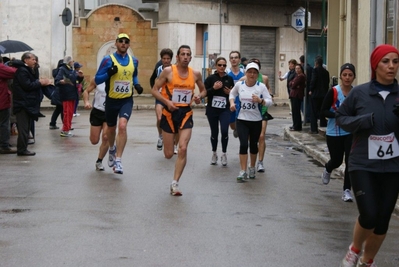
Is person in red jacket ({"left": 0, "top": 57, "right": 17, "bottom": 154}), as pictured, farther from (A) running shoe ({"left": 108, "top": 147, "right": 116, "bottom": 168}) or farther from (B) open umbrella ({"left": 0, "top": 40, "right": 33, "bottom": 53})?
(B) open umbrella ({"left": 0, "top": 40, "right": 33, "bottom": 53})

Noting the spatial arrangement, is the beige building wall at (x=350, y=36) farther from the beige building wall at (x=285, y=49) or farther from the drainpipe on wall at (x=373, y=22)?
the beige building wall at (x=285, y=49)

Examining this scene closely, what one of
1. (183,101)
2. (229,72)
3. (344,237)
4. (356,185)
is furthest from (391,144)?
(229,72)

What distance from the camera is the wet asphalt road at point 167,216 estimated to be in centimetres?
757

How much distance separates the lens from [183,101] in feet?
37.8

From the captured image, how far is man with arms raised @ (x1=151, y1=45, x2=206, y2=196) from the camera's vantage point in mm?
11328

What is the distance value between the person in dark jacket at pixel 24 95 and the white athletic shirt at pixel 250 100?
13.4 ft

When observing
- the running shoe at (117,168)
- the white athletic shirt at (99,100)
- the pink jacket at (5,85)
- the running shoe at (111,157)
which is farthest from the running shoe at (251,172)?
the pink jacket at (5,85)

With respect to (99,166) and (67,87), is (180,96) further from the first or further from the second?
(67,87)

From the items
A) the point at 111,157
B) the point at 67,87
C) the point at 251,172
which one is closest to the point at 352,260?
the point at 251,172

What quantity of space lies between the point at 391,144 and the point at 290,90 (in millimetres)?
15144

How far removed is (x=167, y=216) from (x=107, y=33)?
91.0ft

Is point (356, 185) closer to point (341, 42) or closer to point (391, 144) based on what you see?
point (391, 144)

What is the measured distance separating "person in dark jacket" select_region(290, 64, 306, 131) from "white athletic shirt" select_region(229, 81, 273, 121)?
28.8 feet

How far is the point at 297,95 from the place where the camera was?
21469 mm
